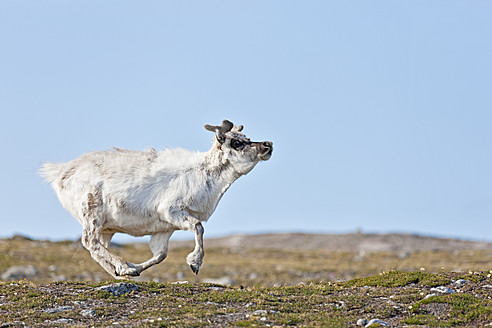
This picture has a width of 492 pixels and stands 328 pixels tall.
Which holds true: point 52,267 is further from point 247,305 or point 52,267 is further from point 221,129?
point 247,305

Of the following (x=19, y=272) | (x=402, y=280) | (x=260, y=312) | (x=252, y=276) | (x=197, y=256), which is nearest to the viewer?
(x=260, y=312)

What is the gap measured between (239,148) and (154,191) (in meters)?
2.17

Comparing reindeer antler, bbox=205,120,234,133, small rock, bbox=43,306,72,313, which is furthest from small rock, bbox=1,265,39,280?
reindeer antler, bbox=205,120,234,133

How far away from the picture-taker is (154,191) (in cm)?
1437

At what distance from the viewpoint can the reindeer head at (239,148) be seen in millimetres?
13984

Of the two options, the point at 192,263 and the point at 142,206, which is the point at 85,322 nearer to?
the point at 192,263

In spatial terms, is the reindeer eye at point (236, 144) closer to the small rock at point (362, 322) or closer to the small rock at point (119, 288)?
the small rock at point (119, 288)

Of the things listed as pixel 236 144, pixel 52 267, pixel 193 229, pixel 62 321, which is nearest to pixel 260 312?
pixel 193 229

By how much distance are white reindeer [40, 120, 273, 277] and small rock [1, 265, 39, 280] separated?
18760 millimetres

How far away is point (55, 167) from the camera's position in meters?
15.7

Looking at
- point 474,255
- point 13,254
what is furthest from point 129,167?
point 474,255

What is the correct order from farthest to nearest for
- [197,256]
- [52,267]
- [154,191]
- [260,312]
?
1. [52,267]
2. [154,191]
3. [197,256]
4. [260,312]

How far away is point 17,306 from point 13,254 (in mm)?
28989

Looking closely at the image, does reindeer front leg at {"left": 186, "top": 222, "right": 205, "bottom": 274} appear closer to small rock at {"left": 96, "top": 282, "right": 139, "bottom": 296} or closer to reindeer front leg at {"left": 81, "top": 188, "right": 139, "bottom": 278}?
small rock at {"left": 96, "top": 282, "right": 139, "bottom": 296}
